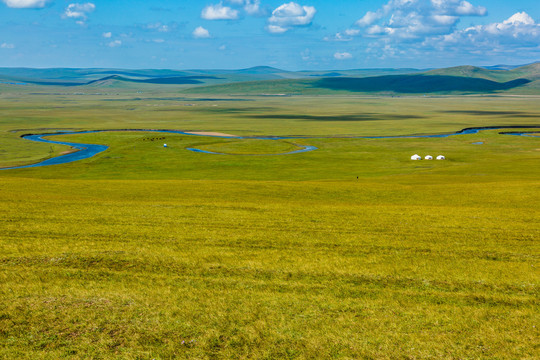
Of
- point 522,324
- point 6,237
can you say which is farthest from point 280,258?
point 6,237

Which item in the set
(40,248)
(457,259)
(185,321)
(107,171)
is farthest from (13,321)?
(107,171)

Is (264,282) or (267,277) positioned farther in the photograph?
(267,277)

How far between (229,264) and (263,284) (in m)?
2.51

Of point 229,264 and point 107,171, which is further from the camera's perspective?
point 107,171

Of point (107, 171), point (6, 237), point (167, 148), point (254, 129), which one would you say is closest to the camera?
point (6, 237)

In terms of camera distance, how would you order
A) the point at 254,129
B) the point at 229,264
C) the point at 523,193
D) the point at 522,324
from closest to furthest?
the point at 522,324, the point at 229,264, the point at 523,193, the point at 254,129

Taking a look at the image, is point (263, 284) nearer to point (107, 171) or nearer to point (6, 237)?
point (6, 237)

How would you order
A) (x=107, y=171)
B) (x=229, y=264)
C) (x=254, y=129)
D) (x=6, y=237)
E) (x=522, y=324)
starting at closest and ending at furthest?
(x=522, y=324) < (x=229, y=264) < (x=6, y=237) < (x=107, y=171) < (x=254, y=129)

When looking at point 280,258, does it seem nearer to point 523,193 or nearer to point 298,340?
point 298,340

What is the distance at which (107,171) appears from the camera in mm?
94125

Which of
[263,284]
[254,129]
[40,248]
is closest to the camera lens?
[263,284]

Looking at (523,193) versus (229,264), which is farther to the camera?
(523,193)

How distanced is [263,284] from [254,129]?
164335 millimetres

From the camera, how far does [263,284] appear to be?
18.1 meters
